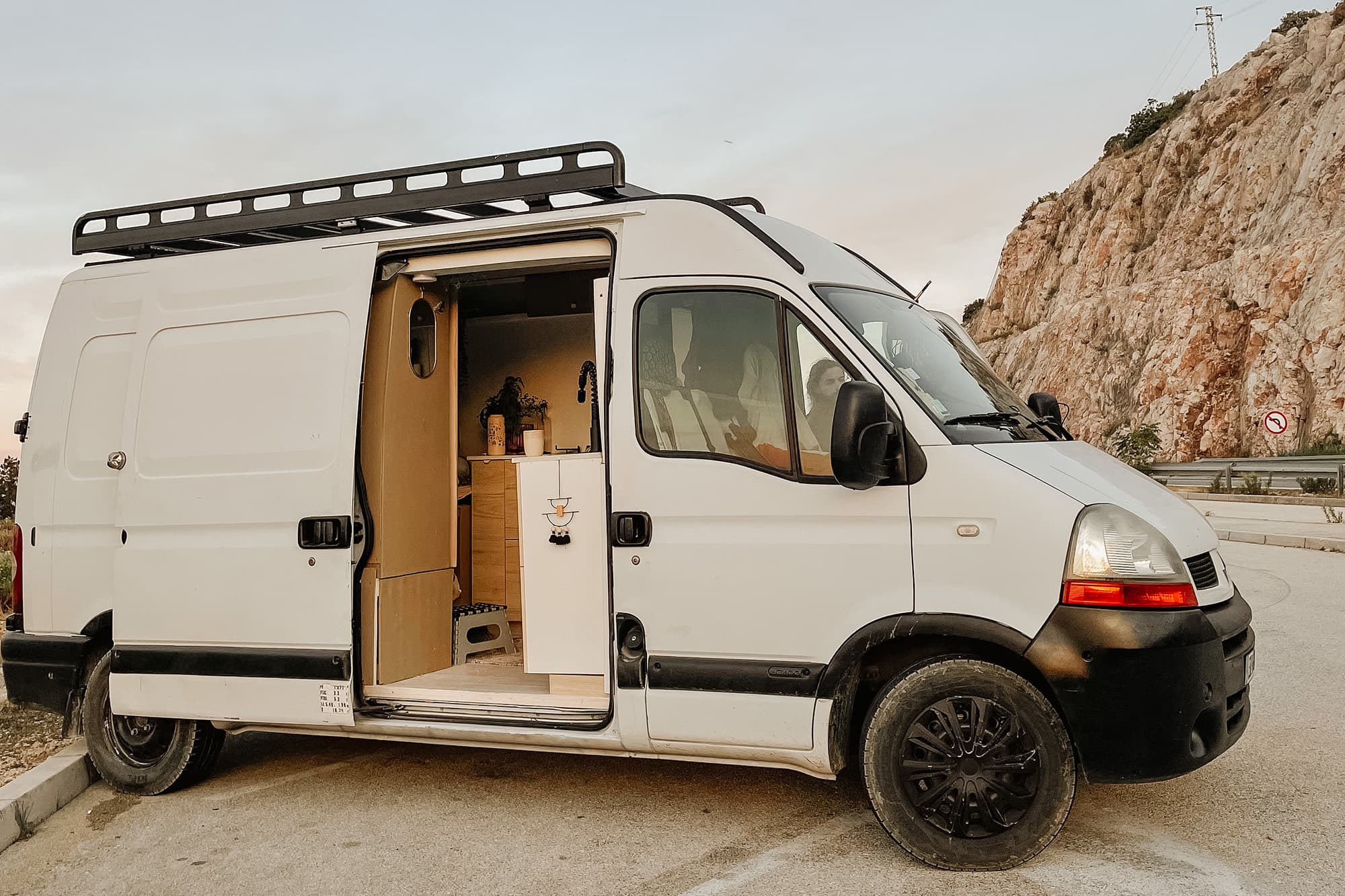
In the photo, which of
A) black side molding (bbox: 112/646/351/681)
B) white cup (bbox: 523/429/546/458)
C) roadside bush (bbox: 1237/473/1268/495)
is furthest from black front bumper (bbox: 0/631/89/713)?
roadside bush (bbox: 1237/473/1268/495)

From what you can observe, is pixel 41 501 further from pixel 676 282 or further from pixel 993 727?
pixel 993 727

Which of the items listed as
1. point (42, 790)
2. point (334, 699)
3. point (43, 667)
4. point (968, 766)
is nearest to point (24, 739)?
point (43, 667)

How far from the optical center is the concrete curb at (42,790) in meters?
5.23

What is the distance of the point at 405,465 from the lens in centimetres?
605

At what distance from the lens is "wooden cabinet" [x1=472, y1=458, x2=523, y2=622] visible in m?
8.05

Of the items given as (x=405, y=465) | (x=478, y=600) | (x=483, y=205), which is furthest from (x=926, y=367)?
(x=478, y=600)

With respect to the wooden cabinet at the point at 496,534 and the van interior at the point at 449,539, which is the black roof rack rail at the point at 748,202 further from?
the wooden cabinet at the point at 496,534

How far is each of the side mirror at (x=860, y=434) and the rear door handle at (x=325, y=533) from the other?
Answer: 245 cm

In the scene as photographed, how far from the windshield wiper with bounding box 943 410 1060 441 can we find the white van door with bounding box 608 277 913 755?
0.43 metres

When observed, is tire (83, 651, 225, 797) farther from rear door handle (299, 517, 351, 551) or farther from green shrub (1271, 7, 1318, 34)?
green shrub (1271, 7, 1318, 34)

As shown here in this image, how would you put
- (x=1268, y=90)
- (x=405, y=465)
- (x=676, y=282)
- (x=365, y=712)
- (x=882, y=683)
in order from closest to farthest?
(x=882, y=683) < (x=676, y=282) < (x=365, y=712) < (x=405, y=465) < (x=1268, y=90)

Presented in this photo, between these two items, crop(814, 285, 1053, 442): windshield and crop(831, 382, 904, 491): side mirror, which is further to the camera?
crop(814, 285, 1053, 442): windshield

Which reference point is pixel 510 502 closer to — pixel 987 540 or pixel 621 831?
pixel 621 831

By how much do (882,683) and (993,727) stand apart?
0.52 metres
